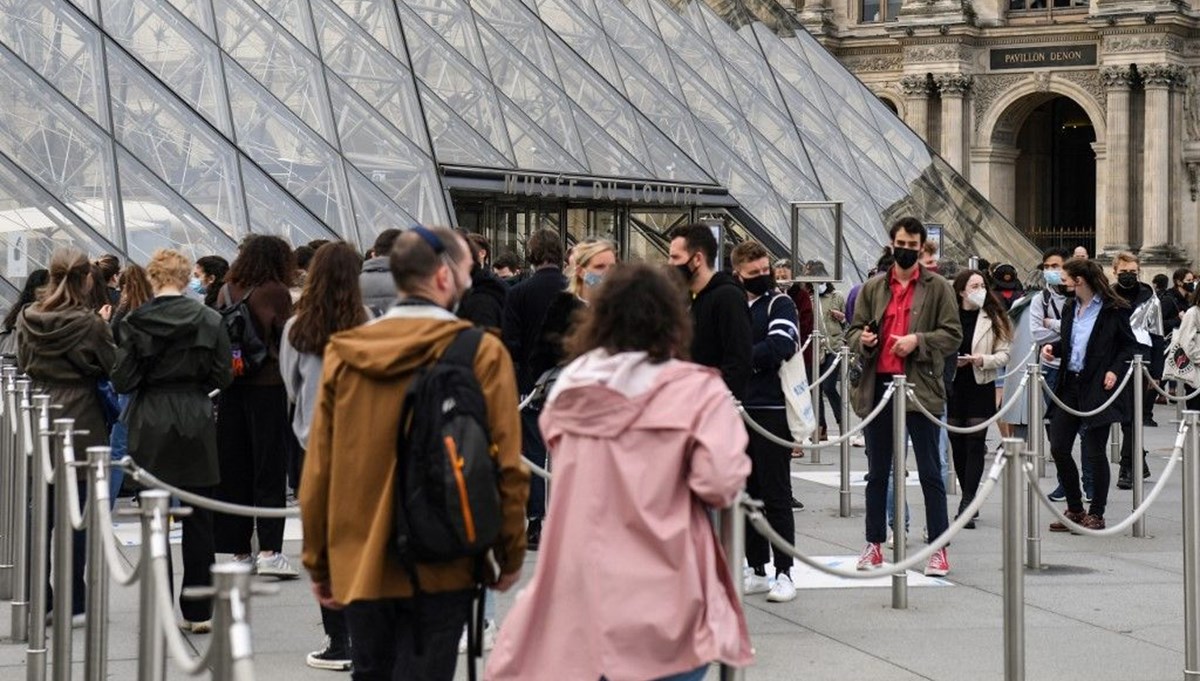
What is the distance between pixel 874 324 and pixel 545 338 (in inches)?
64.0

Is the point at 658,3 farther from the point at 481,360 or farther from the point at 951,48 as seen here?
the point at 481,360

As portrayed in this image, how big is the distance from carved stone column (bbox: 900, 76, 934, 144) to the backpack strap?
38.8 m

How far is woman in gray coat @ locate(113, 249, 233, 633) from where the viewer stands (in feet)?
25.1

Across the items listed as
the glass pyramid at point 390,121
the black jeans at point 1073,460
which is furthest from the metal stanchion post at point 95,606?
the glass pyramid at point 390,121

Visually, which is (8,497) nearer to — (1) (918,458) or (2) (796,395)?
(2) (796,395)

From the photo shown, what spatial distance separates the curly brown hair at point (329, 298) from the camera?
690 centimetres

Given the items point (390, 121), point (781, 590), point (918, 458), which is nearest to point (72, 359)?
point (781, 590)

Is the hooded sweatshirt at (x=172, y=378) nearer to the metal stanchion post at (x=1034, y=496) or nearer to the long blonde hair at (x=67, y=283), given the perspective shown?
the long blonde hair at (x=67, y=283)

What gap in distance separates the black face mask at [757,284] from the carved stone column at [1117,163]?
109ft

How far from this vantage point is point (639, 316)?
16.6ft

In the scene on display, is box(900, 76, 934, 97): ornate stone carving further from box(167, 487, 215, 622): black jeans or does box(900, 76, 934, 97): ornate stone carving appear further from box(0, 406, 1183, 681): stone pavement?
box(167, 487, 215, 622): black jeans

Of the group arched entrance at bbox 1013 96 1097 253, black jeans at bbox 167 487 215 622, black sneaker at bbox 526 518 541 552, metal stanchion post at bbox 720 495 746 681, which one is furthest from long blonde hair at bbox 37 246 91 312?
arched entrance at bbox 1013 96 1097 253

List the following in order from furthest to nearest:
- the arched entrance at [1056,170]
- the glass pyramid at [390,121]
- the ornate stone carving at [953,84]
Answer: the arched entrance at [1056,170] < the ornate stone carving at [953,84] < the glass pyramid at [390,121]

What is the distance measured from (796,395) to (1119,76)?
111 feet
